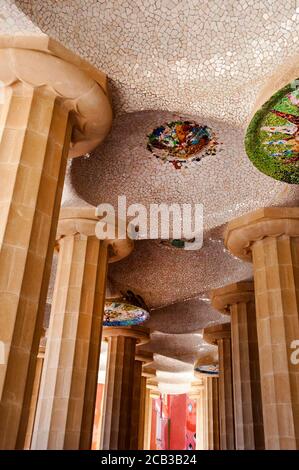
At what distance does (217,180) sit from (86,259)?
292 centimetres

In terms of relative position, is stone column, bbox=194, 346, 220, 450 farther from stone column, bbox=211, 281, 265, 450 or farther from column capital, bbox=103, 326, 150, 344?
stone column, bbox=211, 281, 265, 450

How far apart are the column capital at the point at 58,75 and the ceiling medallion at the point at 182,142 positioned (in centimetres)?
161

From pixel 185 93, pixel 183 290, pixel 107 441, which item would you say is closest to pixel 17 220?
pixel 185 93

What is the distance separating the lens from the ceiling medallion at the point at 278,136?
5520 mm

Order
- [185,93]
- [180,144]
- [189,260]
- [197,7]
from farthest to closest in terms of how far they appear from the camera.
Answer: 1. [189,260]
2. [180,144]
3. [185,93]
4. [197,7]

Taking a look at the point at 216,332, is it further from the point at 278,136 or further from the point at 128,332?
the point at 278,136

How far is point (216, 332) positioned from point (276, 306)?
7.64 m

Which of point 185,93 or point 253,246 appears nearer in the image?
point 185,93

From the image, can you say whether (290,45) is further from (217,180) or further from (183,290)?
(183,290)

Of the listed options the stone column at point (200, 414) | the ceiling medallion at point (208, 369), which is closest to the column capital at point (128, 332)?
the ceiling medallion at point (208, 369)

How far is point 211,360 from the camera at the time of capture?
62.1 feet

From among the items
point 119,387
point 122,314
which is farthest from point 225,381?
point 122,314

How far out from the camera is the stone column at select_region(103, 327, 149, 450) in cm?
1462

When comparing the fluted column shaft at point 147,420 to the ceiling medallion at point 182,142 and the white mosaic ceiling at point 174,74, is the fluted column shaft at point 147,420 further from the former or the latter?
the ceiling medallion at point 182,142
